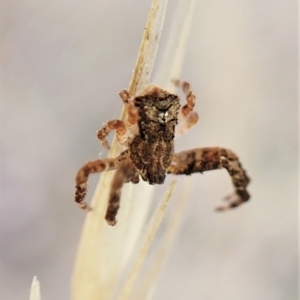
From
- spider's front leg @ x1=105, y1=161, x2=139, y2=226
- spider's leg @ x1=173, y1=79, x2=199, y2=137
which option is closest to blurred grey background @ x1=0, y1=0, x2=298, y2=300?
spider's leg @ x1=173, y1=79, x2=199, y2=137

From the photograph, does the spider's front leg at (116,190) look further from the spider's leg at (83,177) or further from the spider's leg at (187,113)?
the spider's leg at (187,113)

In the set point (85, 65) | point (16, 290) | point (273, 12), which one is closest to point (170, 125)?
point (85, 65)

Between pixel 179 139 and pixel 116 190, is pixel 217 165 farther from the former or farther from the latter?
pixel 179 139

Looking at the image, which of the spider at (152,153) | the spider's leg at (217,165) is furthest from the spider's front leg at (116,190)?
the spider's leg at (217,165)

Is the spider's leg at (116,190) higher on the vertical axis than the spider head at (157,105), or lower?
lower

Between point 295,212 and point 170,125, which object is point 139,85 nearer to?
point 170,125

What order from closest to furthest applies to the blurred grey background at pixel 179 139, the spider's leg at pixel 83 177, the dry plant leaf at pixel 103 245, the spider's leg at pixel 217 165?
the dry plant leaf at pixel 103 245 < the spider's leg at pixel 83 177 < the spider's leg at pixel 217 165 < the blurred grey background at pixel 179 139
